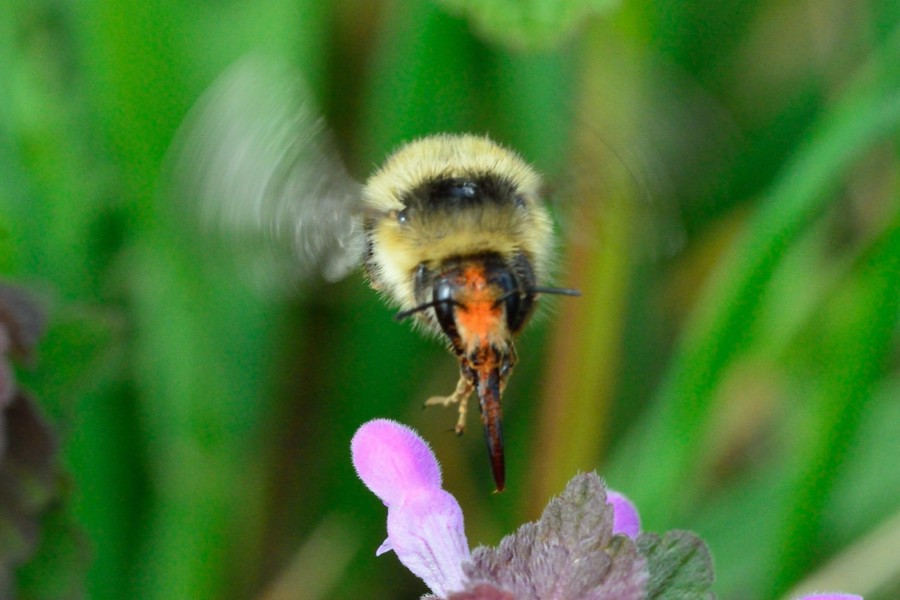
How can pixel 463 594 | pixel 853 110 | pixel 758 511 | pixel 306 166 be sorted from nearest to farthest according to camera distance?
1. pixel 463 594
2. pixel 306 166
3. pixel 853 110
4. pixel 758 511

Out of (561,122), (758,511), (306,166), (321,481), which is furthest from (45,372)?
(758,511)

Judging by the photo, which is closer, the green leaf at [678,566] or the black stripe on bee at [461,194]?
the green leaf at [678,566]

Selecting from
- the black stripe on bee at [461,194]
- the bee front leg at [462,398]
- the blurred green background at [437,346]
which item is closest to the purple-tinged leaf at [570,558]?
the bee front leg at [462,398]

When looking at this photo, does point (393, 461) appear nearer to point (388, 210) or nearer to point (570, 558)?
point (570, 558)

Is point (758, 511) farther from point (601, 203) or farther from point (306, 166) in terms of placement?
point (306, 166)

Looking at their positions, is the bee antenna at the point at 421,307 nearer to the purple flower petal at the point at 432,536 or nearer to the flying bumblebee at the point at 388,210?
the flying bumblebee at the point at 388,210
